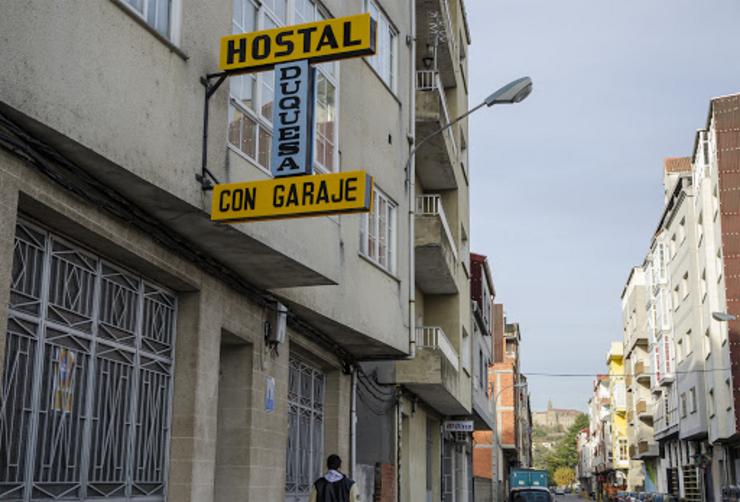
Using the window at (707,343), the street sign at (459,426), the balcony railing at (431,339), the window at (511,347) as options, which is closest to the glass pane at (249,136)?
the balcony railing at (431,339)

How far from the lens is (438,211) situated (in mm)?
21625

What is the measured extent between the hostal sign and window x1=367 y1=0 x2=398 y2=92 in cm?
672

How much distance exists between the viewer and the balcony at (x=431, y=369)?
66.8ft

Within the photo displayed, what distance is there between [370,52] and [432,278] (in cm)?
1550

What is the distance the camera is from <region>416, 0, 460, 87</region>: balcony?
22578 mm

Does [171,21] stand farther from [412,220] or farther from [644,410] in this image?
[644,410]

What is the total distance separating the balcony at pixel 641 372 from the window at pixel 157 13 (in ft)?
200

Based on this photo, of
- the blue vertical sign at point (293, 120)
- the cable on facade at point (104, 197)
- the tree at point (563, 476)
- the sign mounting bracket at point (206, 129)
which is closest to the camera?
the cable on facade at point (104, 197)

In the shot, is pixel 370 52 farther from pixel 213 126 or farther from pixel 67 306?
pixel 67 306

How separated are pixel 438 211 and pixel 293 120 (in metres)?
12.5

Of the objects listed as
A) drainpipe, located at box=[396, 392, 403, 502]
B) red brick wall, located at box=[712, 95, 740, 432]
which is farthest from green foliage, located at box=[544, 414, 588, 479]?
drainpipe, located at box=[396, 392, 403, 502]

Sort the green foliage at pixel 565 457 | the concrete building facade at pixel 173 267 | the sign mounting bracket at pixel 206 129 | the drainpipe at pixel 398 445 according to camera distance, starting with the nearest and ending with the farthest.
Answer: the concrete building facade at pixel 173 267 < the sign mounting bracket at pixel 206 129 < the drainpipe at pixel 398 445 < the green foliage at pixel 565 457

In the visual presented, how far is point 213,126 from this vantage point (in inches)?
382

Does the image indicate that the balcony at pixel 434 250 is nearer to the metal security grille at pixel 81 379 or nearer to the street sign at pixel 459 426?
the street sign at pixel 459 426
